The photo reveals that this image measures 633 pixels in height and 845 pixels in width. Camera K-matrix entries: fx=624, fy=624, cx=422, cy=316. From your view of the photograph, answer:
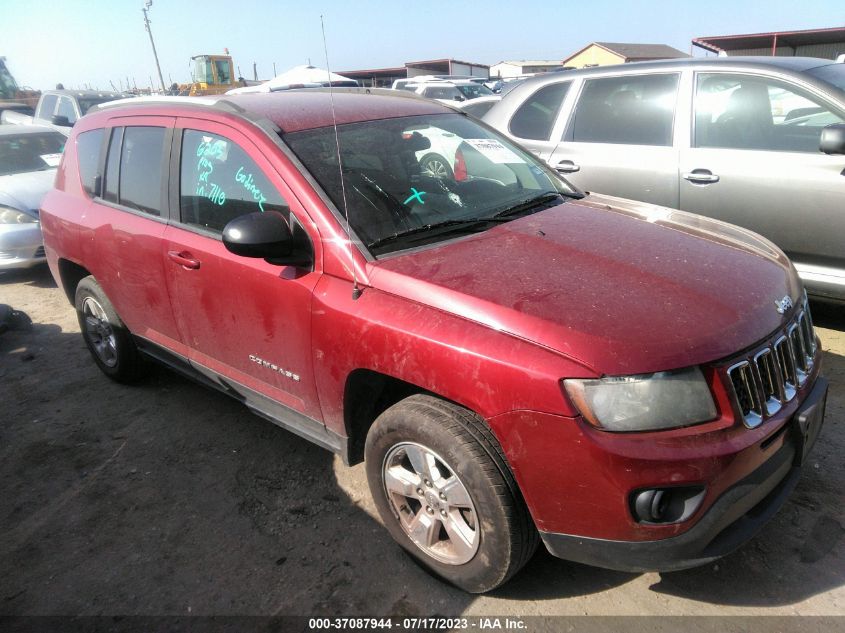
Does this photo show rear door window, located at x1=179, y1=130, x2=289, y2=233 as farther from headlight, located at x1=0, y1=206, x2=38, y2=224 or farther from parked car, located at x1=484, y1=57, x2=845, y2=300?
headlight, located at x1=0, y1=206, x2=38, y2=224

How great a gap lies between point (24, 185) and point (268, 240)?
248 inches

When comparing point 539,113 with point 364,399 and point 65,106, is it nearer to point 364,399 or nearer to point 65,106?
point 364,399

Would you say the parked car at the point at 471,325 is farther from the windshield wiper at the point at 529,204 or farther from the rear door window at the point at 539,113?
the rear door window at the point at 539,113

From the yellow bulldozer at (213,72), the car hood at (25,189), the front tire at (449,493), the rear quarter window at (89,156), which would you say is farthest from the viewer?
the yellow bulldozer at (213,72)

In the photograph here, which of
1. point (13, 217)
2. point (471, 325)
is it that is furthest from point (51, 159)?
point (471, 325)

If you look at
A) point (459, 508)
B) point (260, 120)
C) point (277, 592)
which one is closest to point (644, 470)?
point (459, 508)

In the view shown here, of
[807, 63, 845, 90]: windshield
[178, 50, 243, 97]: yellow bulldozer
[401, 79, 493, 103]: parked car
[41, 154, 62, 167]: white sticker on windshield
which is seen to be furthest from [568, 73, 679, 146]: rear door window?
[178, 50, 243, 97]: yellow bulldozer

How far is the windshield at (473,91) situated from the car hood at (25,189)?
14133mm

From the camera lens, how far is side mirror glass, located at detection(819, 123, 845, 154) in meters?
3.62

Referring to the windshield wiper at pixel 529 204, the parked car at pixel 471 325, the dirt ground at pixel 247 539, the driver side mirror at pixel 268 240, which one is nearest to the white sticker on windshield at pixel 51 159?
the dirt ground at pixel 247 539

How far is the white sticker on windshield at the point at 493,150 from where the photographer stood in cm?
334

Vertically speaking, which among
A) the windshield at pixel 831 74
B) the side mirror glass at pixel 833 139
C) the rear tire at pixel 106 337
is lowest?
the rear tire at pixel 106 337

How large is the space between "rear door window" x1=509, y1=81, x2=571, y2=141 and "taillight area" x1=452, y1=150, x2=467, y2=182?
2147 mm

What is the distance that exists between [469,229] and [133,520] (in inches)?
81.4
